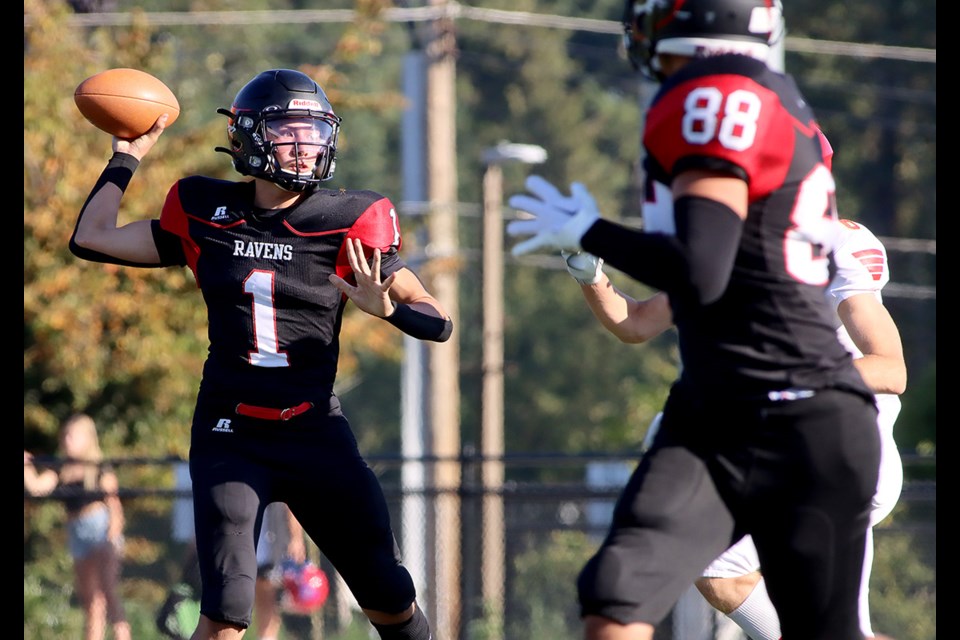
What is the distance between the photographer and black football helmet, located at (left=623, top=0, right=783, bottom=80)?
11.7 feet

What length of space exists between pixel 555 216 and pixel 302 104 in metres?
1.72

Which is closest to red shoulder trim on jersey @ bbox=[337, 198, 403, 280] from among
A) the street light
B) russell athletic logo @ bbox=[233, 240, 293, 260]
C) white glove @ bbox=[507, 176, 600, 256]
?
russell athletic logo @ bbox=[233, 240, 293, 260]

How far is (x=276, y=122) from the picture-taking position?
494cm

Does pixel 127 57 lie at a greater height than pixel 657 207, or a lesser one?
greater

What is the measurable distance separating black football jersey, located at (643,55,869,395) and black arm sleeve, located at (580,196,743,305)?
0.29ft

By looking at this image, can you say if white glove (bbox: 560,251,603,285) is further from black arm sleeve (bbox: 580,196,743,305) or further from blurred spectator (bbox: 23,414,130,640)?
blurred spectator (bbox: 23,414,130,640)

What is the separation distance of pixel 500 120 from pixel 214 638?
34430mm

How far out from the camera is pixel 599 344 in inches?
1423

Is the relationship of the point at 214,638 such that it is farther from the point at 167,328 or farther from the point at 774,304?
the point at 167,328

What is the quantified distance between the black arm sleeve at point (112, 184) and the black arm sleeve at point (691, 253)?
91.2 inches

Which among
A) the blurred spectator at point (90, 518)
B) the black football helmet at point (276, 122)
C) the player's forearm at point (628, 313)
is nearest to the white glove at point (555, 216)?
the player's forearm at point (628, 313)

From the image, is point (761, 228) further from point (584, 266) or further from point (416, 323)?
point (416, 323)

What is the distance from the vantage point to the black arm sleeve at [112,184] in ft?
16.7
